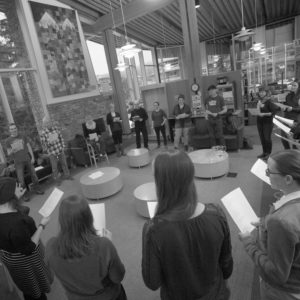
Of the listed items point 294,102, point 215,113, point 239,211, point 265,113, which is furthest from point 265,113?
point 239,211

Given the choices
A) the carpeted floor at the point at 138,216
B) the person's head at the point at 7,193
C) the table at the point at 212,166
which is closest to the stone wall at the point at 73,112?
the carpeted floor at the point at 138,216

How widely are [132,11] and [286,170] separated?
25.3ft

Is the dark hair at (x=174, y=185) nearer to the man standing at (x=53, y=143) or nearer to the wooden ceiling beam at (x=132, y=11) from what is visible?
the man standing at (x=53, y=143)

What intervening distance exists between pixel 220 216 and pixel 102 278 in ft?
2.56

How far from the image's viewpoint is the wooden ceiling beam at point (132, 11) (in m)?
6.90

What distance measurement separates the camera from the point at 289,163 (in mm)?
1111

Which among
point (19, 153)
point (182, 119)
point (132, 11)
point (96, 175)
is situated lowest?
point (96, 175)

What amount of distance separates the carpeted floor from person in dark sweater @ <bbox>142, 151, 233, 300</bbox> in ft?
4.10

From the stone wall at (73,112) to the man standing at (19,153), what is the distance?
5.67 feet

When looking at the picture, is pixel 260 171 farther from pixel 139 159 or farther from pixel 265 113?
pixel 139 159

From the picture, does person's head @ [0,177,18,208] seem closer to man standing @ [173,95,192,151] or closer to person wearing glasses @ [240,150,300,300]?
person wearing glasses @ [240,150,300,300]

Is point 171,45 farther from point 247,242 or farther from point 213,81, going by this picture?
point 247,242

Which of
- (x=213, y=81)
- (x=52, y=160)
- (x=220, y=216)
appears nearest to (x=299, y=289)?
(x=220, y=216)

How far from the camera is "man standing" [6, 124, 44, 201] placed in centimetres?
463
